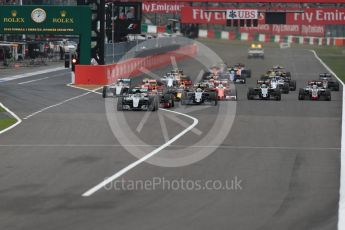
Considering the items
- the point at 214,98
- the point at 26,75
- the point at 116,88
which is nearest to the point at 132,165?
the point at 214,98

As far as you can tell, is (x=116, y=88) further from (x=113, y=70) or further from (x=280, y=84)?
(x=113, y=70)

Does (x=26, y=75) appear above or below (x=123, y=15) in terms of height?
below

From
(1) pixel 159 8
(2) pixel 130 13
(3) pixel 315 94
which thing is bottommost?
(3) pixel 315 94

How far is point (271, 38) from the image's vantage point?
15212cm

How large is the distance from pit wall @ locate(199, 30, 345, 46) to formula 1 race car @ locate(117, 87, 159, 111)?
11680cm

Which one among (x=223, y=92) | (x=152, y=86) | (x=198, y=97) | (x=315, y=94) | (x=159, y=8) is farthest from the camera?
(x=159, y=8)

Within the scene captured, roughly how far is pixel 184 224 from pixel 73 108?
24.3 m

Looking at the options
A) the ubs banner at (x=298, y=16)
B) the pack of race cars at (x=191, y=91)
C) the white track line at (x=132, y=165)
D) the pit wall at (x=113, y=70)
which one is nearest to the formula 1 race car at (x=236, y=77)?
the pack of race cars at (x=191, y=91)

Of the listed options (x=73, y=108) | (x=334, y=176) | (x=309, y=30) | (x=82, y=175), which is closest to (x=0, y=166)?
(x=82, y=175)

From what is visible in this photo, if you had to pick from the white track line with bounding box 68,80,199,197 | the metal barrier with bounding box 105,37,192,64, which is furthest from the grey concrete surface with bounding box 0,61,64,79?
the white track line with bounding box 68,80,199,197

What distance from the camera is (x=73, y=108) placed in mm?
37562

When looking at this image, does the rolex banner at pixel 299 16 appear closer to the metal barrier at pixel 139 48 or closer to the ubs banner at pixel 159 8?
the ubs banner at pixel 159 8

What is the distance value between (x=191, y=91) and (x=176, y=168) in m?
19.7

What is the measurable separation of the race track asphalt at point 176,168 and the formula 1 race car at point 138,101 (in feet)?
1.73
